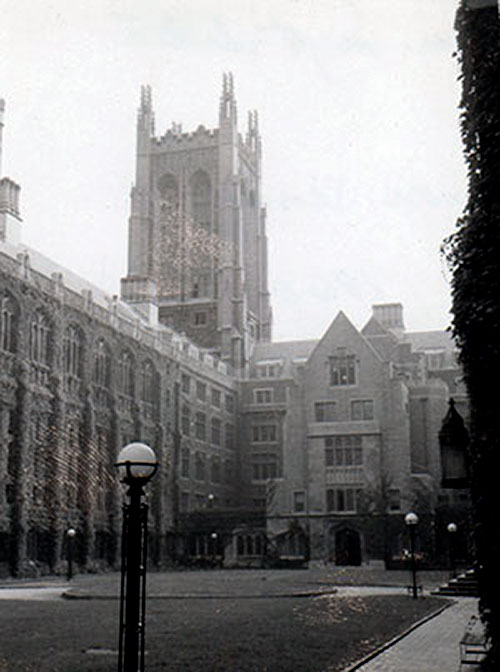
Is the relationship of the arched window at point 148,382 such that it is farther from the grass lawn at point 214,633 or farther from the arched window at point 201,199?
the grass lawn at point 214,633

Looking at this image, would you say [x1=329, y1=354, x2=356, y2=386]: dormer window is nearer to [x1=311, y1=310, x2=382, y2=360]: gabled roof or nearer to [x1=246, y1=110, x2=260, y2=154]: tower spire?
[x1=311, y1=310, x2=382, y2=360]: gabled roof

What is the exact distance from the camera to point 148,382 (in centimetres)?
6134

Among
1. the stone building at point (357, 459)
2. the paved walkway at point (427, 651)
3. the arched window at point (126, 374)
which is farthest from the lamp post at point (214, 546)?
the paved walkway at point (427, 651)

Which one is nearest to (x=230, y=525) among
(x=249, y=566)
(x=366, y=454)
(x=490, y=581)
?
(x=249, y=566)

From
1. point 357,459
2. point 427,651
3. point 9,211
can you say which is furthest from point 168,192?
point 427,651

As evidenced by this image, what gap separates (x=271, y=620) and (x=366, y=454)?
4021 centimetres

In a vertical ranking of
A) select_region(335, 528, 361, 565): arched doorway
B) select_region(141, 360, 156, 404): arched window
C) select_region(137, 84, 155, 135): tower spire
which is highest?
select_region(137, 84, 155, 135): tower spire

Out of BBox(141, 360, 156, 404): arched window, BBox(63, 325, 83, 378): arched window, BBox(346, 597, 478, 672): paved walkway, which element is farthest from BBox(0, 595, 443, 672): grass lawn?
BBox(141, 360, 156, 404): arched window

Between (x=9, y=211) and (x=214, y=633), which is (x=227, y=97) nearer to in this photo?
(x=9, y=211)

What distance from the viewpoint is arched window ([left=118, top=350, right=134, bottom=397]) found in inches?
2270

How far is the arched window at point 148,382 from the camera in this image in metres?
60.7

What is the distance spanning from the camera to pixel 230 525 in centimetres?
6175

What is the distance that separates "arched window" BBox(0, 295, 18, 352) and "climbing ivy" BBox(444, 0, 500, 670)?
120ft

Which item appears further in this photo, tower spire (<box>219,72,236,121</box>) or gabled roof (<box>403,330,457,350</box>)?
tower spire (<box>219,72,236,121</box>)
